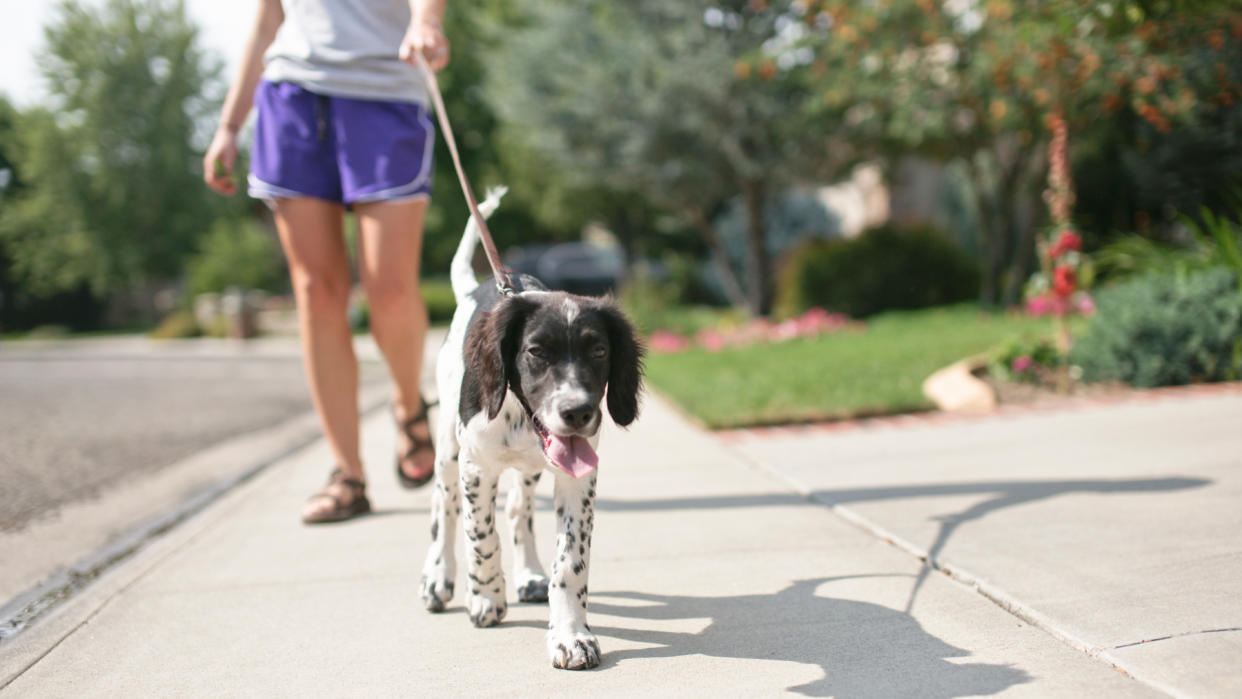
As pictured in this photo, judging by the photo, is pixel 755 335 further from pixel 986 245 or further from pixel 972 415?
pixel 972 415

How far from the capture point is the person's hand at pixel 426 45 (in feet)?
10.8

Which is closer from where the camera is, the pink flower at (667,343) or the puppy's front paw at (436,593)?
the puppy's front paw at (436,593)

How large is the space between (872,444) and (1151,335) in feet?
8.19

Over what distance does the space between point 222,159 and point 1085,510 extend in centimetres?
376

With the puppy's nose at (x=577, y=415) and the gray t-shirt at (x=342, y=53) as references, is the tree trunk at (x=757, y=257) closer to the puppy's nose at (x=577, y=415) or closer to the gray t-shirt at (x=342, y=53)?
the gray t-shirt at (x=342, y=53)

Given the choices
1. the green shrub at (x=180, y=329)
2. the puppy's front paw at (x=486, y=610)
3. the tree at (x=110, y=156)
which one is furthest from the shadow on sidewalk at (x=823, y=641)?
the tree at (x=110, y=156)

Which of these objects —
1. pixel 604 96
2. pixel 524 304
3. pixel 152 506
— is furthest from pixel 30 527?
pixel 604 96

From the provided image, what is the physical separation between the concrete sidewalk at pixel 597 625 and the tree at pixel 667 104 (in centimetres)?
1016

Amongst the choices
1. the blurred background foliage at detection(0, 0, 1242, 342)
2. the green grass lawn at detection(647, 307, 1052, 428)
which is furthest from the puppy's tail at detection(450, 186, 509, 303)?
the blurred background foliage at detection(0, 0, 1242, 342)

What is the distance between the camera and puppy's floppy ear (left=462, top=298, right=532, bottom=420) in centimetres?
244

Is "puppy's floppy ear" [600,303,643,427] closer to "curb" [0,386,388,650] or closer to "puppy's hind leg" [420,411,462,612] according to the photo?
"puppy's hind leg" [420,411,462,612]

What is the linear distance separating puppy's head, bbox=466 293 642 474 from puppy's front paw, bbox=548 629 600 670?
1.48 ft

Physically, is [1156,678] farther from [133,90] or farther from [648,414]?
[133,90]

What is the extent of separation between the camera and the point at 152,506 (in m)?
4.53
